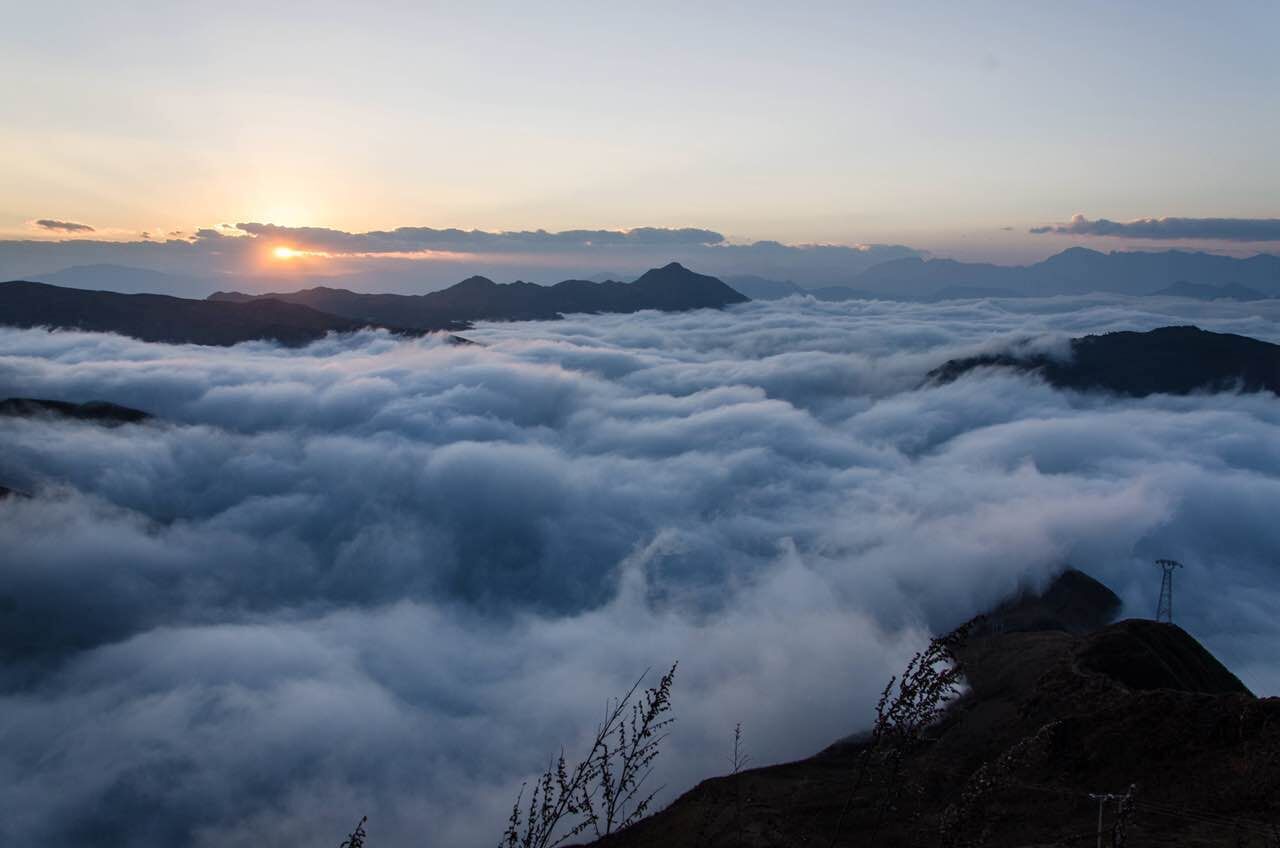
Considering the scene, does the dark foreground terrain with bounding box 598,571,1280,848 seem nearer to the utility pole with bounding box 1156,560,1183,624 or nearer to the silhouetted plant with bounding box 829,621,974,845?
the silhouetted plant with bounding box 829,621,974,845

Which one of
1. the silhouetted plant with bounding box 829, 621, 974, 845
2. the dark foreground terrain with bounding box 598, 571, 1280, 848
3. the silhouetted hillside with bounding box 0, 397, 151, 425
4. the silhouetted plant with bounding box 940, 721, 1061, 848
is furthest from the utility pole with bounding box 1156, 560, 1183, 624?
the silhouetted hillside with bounding box 0, 397, 151, 425

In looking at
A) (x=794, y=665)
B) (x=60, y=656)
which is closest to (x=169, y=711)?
(x=60, y=656)

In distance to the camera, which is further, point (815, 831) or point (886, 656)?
point (886, 656)

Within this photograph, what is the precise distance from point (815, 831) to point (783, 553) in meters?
95.0

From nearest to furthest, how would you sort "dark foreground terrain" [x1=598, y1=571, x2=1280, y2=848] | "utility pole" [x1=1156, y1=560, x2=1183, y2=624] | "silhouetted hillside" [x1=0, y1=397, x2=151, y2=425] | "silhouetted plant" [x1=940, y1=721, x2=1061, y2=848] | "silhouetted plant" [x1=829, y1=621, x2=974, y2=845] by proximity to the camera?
1. "silhouetted plant" [x1=940, y1=721, x2=1061, y2=848]
2. "silhouetted plant" [x1=829, y1=621, x2=974, y2=845]
3. "dark foreground terrain" [x1=598, y1=571, x2=1280, y2=848]
4. "utility pole" [x1=1156, y1=560, x2=1183, y2=624]
5. "silhouetted hillside" [x1=0, y1=397, x2=151, y2=425]

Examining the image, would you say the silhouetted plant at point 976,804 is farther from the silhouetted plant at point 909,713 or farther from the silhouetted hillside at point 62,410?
the silhouetted hillside at point 62,410

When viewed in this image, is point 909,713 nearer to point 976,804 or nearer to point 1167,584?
point 976,804

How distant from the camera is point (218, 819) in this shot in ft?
218

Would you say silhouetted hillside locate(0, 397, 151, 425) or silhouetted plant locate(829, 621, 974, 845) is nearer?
silhouetted plant locate(829, 621, 974, 845)

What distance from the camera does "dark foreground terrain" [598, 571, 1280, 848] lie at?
3416cm

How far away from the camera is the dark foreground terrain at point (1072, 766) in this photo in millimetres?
34156

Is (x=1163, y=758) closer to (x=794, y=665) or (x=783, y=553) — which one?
(x=794, y=665)

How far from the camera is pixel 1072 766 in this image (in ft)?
139

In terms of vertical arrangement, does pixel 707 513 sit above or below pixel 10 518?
below
